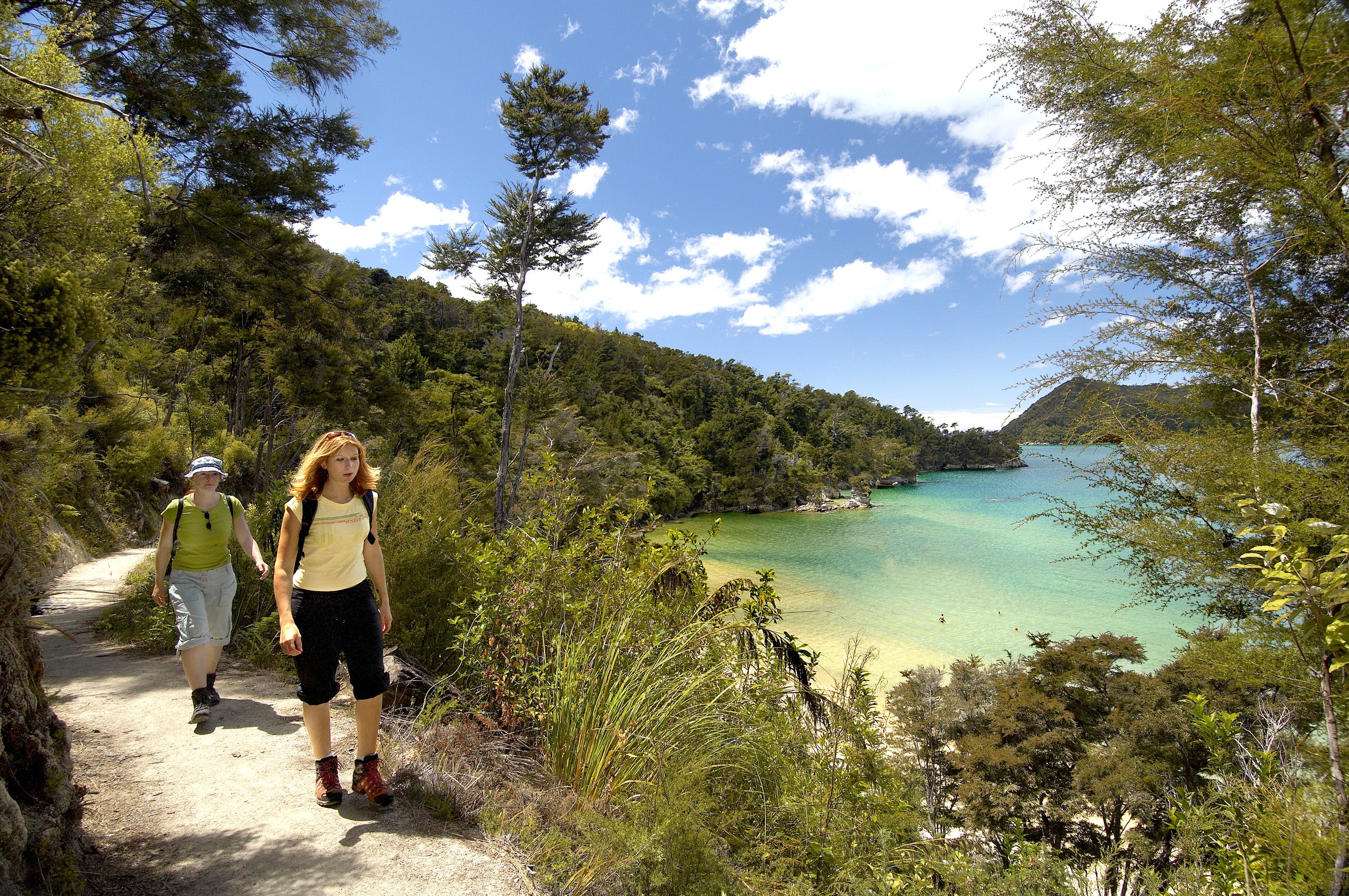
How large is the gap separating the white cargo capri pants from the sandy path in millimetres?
415

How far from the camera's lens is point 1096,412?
5219 millimetres

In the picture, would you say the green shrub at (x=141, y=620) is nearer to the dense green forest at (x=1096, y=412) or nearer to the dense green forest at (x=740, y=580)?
the dense green forest at (x=740, y=580)

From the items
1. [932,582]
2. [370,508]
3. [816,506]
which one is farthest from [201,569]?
[816,506]

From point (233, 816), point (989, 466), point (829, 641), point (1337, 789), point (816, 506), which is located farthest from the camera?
point (989, 466)

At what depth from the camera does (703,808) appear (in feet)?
6.56

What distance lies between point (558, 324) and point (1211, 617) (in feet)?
216

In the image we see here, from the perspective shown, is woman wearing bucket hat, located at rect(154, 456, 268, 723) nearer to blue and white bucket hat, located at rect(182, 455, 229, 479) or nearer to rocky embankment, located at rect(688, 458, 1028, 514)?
blue and white bucket hat, located at rect(182, 455, 229, 479)

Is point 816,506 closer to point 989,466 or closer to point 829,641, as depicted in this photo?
point 829,641

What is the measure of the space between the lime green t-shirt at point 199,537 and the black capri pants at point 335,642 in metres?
1.43

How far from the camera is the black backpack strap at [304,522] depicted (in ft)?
7.47

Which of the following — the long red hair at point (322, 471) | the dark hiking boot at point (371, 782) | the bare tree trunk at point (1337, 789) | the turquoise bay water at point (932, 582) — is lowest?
the turquoise bay water at point (932, 582)

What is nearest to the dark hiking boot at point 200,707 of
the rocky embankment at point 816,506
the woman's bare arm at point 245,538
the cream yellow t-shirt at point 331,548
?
the woman's bare arm at point 245,538

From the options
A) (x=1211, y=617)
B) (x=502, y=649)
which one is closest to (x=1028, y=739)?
(x=1211, y=617)

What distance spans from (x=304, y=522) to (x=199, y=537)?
1.53 m
